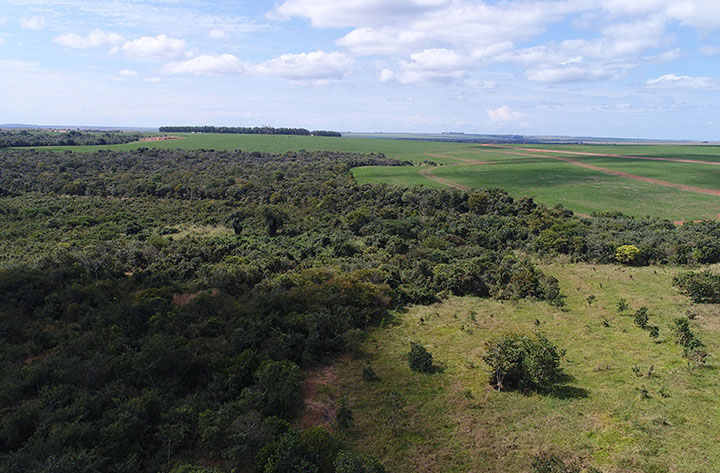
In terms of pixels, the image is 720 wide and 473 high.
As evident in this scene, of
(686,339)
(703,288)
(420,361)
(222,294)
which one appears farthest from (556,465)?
(703,288)

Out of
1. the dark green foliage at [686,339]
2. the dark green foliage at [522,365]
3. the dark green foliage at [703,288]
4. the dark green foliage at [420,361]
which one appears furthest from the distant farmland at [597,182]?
the dark green foliage at [420,361]

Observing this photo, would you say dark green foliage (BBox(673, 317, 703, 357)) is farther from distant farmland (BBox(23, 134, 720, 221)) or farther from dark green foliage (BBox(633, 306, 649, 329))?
distant farmland (BBox(23, 134, 720, 221))

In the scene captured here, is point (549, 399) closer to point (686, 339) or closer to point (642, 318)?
point (686, 339)

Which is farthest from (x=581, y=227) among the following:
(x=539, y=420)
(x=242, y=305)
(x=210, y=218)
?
(x=210, y=218)

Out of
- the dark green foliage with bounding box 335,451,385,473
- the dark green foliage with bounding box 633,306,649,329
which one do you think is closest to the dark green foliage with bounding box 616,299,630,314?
the dark green foliage with bounding box 633,306,649,329

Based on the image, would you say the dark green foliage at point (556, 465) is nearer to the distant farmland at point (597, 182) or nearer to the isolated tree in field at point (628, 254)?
the isolated tree in field at point (628, 254)

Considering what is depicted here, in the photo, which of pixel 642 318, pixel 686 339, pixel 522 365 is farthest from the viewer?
pixel 642 318
